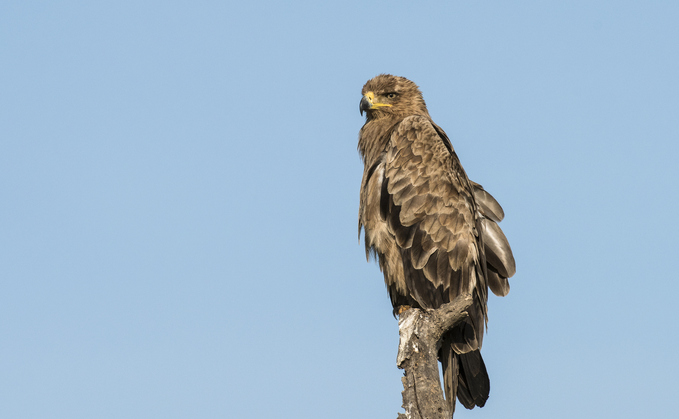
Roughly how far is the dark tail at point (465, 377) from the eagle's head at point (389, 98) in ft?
8.89

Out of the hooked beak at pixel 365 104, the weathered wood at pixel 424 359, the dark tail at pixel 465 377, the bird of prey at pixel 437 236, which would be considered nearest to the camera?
the weathered wood at pixel 424 359

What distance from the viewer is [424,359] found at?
17.2ft

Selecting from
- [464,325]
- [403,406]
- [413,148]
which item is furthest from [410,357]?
[413,148]

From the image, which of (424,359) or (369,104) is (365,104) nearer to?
(369,104)

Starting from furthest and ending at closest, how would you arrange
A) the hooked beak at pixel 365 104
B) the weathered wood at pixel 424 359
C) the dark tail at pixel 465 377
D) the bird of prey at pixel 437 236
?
the hooked beak at pixel 365 104
the bird of prey at pixel 437 236
the dark tail at pixel 465 377
the weathered wood at pixel 424 359

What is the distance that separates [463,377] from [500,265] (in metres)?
1.15

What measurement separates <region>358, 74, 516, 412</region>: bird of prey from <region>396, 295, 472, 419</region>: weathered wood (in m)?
1.08

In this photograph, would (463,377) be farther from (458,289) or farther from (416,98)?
(416,98)

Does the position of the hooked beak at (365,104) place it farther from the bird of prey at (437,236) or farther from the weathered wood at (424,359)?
the weathered wood at (424,359)

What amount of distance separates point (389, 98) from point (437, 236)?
2.01 metres

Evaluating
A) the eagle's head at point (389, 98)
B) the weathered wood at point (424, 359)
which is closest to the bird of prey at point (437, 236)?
the eagle's head at point (389, 98)

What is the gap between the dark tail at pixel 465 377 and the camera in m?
6.34

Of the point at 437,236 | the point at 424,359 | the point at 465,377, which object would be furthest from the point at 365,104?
the point at 424,359

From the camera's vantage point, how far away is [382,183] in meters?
6.96
